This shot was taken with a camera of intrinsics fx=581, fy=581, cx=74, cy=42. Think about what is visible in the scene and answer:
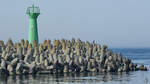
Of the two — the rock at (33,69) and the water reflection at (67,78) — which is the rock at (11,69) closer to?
the rock at (33,69)

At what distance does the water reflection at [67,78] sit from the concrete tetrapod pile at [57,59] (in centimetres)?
288

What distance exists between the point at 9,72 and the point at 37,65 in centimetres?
394

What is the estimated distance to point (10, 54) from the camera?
73.7 meters

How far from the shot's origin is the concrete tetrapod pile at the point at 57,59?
229ft

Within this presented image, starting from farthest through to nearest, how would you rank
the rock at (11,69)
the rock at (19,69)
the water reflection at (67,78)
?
1. the rock at (19,69)
2. the rock at (11,69)
3. the water reflection at (67,78)

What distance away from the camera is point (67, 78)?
210ft

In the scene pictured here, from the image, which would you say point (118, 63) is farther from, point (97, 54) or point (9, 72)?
point (9, 72)

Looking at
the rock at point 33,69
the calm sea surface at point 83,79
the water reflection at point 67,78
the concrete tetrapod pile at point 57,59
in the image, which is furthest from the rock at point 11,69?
the calm sea surface at point 83,79

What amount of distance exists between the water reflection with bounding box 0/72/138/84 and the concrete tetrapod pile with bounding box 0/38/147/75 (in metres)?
2.88

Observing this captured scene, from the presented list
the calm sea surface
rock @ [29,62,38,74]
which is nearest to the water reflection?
the calm sea surface

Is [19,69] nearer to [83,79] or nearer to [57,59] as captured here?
[57,59]

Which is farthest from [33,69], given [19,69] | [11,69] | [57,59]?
[57,59]

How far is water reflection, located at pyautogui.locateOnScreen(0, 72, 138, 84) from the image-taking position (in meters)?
60.6

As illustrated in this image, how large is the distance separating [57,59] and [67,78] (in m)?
8.44
